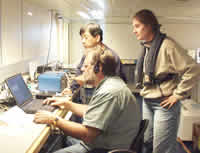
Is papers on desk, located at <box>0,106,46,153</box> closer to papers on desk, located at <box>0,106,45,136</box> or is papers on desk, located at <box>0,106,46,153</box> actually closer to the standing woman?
papers on desk, located at <box>0,106,45,136</box>

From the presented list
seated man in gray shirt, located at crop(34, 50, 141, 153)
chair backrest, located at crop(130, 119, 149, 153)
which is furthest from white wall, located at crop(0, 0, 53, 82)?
chair backrest, located at crop(130, 119, 149, 153)

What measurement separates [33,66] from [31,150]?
178cm

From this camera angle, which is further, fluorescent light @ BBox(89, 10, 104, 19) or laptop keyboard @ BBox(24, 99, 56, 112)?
fluorescent light @ BBox(89, 10, 104, 19)

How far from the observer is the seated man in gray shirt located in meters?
1.15

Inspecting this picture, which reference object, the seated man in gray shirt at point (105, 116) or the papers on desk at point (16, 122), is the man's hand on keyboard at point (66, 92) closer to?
the papers on desk at point (16, 122)

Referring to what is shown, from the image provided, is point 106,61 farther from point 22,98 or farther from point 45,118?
point 22,98

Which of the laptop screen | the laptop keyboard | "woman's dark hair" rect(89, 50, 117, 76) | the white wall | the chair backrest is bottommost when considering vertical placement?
the chair backrest

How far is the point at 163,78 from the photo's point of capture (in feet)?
5.35

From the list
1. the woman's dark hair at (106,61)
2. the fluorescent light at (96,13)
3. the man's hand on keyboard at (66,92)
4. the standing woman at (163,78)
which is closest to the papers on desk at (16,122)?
the woman's dark hair at (106,61)

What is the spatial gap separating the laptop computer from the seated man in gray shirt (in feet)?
1.27

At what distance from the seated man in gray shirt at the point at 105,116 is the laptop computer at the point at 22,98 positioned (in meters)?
0.39

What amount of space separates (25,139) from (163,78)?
1.09m

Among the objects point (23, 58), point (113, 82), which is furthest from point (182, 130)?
point (23, 58)

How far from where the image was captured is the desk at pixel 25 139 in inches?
42.1
